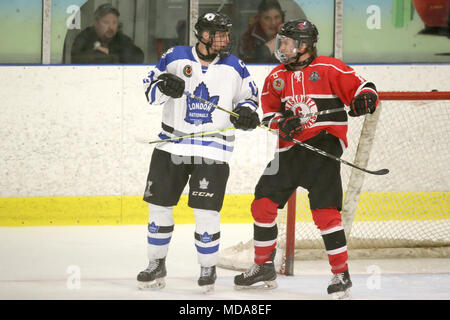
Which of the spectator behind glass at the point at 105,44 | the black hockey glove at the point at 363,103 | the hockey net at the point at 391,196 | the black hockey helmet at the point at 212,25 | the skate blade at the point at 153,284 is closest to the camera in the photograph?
the black hockey glove at the point at 363,103

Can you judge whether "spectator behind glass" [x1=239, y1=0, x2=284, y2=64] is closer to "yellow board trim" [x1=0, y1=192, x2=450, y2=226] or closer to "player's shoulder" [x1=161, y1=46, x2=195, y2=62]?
"yellow board trim" [x1=0, y1=192, x2=450, y2=226]

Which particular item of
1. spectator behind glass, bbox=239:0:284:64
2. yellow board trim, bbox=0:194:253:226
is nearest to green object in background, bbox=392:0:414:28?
spectator behind glass, bbox=239:0:284:64

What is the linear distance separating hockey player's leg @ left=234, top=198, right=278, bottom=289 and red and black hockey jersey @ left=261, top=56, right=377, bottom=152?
28 cm

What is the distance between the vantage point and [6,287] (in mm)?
3684

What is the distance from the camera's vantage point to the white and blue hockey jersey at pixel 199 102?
359cm

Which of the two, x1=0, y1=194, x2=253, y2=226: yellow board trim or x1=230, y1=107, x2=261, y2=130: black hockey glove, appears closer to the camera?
x1=230, y1=107, x2=261, y2=130: black hockey glove

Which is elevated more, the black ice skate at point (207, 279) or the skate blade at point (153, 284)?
the black ice skate at point (207, 279)

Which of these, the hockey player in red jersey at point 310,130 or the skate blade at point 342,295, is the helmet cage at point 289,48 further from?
the skate blade at point 342,295

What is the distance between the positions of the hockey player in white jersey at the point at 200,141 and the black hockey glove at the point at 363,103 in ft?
1.53

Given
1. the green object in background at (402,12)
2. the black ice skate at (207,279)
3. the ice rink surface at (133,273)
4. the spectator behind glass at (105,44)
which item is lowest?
the ice rink surface at (133,273)

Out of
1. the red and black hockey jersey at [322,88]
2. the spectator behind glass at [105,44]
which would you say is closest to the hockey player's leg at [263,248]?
the red and black hockey jersey at [322,88]

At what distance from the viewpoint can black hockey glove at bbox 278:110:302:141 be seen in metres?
3.44

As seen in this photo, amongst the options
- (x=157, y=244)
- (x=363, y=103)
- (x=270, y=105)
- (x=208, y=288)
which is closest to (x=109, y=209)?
(x=157, y=244)

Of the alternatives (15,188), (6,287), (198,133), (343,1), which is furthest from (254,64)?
(6,287)
